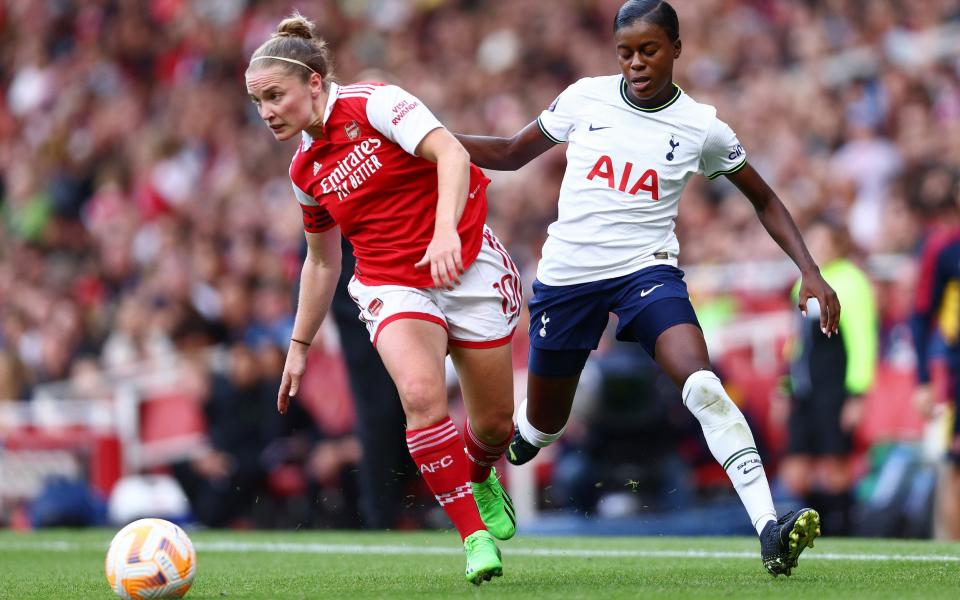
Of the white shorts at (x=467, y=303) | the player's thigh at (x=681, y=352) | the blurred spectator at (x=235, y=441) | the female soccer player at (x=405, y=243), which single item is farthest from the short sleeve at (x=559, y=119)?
the blurred spectator at (x=235, y=441)

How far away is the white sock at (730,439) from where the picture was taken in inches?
226

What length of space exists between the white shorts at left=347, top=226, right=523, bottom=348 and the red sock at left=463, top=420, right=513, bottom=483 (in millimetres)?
561

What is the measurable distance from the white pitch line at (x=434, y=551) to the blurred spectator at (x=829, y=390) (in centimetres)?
337

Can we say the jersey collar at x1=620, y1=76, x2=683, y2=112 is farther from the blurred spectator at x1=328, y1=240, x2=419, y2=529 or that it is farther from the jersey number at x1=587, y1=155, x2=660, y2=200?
the blurred spectator at x1=328, y1=240, x2=419, y2=529

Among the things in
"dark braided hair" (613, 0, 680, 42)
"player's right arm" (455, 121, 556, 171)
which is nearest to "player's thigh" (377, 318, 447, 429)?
"player's right arm" (455, 121, 556, 171)

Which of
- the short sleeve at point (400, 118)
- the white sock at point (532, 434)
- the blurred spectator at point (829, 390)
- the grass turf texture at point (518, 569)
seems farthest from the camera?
the blurred spectator at point (829, 390)

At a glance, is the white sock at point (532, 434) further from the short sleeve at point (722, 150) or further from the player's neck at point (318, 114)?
the player's neck at point (318, 114)

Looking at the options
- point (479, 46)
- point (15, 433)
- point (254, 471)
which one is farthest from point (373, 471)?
point (479, 46)

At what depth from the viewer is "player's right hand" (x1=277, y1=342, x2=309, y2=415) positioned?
20.9 ft

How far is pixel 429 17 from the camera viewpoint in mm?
18156

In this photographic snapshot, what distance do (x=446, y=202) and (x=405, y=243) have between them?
0.50 m

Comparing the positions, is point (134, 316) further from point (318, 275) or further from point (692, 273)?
point (318, 275)

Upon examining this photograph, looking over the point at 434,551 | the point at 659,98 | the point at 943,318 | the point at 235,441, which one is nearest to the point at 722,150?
the point at 659,98

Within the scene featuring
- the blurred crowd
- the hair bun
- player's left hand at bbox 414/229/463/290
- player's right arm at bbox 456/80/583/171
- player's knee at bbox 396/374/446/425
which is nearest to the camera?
player's left hand at bbox 414/229/463/290
